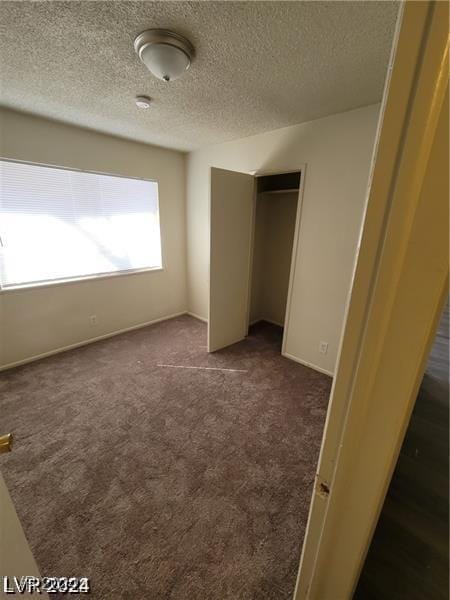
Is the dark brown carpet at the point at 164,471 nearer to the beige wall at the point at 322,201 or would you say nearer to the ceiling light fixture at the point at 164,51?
the beige wall at the point at 322,201

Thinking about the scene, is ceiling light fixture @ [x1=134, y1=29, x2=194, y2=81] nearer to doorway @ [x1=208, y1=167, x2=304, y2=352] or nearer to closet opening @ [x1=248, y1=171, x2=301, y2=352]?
doorway @ [x1=208, y1=167, x2=304, y2=352]

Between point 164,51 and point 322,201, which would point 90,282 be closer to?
point 164,51

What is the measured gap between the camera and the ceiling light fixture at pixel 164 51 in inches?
47.7

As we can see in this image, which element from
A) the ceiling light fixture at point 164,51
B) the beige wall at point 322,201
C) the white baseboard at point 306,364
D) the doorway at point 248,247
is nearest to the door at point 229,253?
the doorway at point 248,247

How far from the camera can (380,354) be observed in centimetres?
43

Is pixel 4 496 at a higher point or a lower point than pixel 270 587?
higher

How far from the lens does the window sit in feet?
7.67

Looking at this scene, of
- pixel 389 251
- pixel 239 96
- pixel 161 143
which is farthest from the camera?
pixel 161 143

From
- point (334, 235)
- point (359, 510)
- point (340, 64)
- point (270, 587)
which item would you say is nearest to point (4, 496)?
point (359, 510)

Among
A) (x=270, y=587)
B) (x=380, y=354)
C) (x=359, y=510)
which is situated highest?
(x=380, y=354)

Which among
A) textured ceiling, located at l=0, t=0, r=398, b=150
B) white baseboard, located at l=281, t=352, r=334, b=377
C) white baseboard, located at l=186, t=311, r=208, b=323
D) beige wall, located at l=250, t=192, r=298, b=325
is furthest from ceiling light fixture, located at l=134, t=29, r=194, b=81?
white baseboard, located at l=186, t=311, r=208, b=323

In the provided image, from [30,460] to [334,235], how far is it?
2.88 metres

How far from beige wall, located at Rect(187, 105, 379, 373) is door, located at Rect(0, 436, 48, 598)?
2326 millimetres

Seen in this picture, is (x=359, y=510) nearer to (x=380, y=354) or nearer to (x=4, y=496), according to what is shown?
(x=380, y=354)
